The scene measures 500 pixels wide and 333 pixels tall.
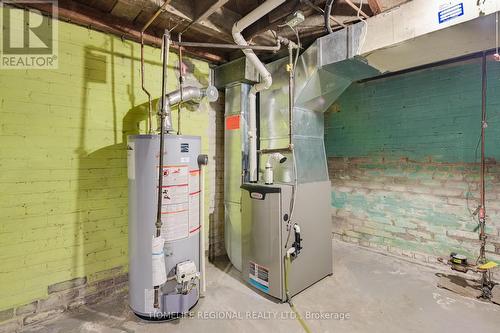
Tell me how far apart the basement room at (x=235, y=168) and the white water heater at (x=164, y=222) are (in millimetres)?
15

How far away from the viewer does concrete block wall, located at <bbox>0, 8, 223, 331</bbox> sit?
1.81m

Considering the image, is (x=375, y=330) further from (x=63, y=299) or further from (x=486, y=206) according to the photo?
(x=63, y=299)

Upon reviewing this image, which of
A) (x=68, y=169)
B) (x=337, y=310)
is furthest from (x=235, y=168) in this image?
(x=337, y=310)

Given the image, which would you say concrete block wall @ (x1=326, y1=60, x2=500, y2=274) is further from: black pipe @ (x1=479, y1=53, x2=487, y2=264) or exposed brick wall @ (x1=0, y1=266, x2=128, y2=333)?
exposed brick wall @ (x1=0, y1=266, x2=128, y2=333)

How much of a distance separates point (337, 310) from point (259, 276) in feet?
2.35

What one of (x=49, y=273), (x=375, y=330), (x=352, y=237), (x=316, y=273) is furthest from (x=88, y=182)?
(x=352, y=237)

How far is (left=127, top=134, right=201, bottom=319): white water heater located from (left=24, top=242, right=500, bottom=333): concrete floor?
0.20 metres

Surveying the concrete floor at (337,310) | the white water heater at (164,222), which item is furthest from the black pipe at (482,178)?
the white water heater at (164,222)

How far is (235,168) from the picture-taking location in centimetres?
283

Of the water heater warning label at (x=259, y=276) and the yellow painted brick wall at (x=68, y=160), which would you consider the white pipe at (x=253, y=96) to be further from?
the yellow painted brick wall at (x=68, y=160)

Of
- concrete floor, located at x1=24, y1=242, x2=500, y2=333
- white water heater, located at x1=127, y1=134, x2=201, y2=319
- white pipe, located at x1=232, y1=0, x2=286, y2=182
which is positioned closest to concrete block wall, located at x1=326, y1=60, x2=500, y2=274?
concrete floor, located at x1=24, y1=242, x2=500, y2=333

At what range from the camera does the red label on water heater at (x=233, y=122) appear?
2793 millimetres

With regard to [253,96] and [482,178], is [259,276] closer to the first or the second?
[253,96]

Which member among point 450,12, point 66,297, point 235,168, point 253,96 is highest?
point 450,12
